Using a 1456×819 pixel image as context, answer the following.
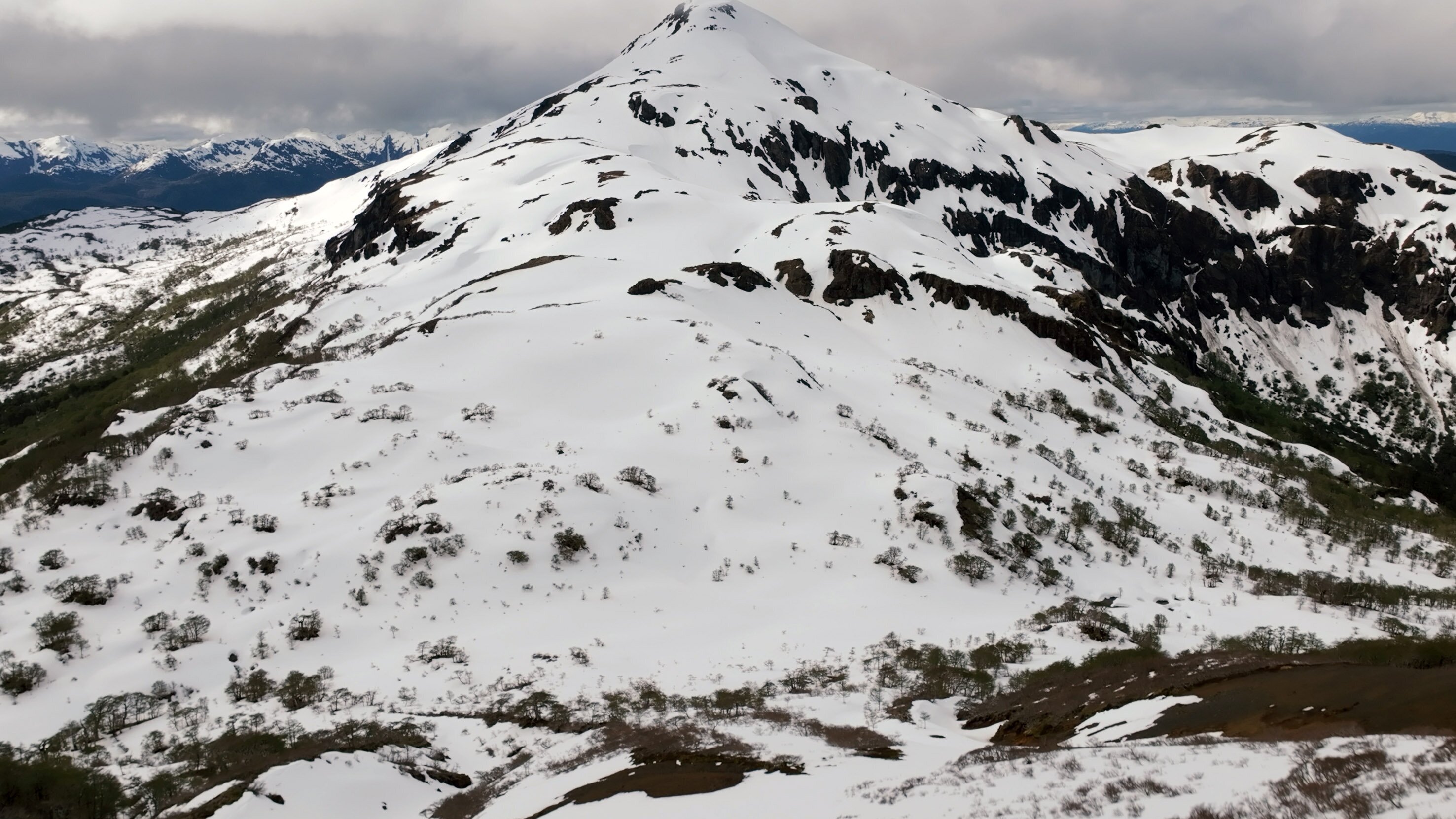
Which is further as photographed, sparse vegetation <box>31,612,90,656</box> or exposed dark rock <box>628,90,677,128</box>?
exposed dark rock <box>628,90,677,128</box>

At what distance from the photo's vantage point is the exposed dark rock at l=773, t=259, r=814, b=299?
261ft

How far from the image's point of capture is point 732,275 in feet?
228

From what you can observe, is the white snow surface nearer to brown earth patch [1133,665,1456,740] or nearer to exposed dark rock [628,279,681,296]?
brown earth patch [1133,665,1456,740]

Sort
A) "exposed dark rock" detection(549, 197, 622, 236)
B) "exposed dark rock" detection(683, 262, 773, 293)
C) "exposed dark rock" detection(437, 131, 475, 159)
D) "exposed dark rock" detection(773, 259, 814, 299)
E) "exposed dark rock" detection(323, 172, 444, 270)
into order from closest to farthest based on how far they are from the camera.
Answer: "exposed dark rock" detection(683, 262, 773, 293)
"exposed dark rock" detection(773, 259, 814, 299)
"exposed dark rock" detection(549, 197, 622, 236)
"exposed dark rock" detection(323, 172, 444, 270)
"exposed dark rock" detection(437, 131, 475, 159)

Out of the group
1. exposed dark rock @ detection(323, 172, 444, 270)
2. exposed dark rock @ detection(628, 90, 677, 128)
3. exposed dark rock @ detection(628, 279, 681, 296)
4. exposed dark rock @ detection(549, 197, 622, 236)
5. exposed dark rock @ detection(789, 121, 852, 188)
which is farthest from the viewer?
exposed dark rock @ detection(789, 121, 852, 188)

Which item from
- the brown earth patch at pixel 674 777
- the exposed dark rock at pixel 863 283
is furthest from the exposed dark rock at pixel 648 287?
the brown earth patch at pixel 674 777

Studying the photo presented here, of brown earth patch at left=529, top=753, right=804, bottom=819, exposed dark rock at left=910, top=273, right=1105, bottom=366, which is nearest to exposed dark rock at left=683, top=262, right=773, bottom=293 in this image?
exposed dark rock at left=910, top=273, right=1105, bottom=366

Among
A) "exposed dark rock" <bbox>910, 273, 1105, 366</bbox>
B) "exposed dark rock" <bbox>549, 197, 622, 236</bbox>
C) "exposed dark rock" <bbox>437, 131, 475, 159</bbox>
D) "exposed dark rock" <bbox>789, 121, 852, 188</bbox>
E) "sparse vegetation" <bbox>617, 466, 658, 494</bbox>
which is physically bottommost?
"sparse vegetation" <bbox>617, 466, 658, 494</bbox>

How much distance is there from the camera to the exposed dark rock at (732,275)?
68188 mm

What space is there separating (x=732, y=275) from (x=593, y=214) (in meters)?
27.5

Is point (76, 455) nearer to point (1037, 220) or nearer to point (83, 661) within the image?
point (83, 661)

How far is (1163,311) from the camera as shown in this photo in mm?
181375

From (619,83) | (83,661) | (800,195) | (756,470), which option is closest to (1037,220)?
(800,195)

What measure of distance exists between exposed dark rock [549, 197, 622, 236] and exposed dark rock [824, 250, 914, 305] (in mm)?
27647
